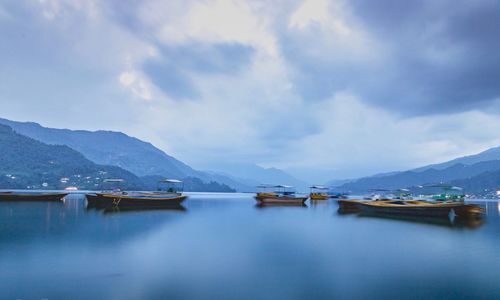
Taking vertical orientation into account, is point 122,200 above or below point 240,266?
above

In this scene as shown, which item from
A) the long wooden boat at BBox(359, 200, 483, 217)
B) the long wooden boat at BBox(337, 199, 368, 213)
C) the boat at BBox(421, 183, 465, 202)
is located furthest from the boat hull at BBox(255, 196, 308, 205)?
the boat at BBox(421, 183, 465, 202)

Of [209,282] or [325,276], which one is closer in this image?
[209,282]

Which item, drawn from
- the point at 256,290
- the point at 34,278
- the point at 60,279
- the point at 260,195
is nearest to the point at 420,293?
the point at 256,290

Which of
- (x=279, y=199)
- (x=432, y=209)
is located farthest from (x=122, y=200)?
(x=432, y=209)

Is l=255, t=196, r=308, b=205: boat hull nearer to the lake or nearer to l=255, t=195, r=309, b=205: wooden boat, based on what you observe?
l=255, t=195, r=309, b=205: wooden boat

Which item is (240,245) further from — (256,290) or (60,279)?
(60,279)

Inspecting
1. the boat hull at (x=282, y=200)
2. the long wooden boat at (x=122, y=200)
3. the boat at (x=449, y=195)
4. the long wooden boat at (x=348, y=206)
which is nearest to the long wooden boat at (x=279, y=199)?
the boat hull at (x=282, y=200)

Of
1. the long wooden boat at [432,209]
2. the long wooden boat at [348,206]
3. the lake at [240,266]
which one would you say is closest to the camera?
the lake at [240,266]

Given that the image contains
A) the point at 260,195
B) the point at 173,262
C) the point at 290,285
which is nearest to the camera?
the point at 290,285

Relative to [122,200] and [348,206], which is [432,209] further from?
[122,200]

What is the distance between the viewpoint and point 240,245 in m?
21.1

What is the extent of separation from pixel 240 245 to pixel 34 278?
40.2 ft

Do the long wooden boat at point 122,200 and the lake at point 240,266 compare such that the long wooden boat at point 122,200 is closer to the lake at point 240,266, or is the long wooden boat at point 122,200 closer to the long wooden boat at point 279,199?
the long wooden boat at point 279,199

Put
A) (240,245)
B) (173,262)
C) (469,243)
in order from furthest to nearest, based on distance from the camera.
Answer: (469,243)
(240,245)
(173,262)
